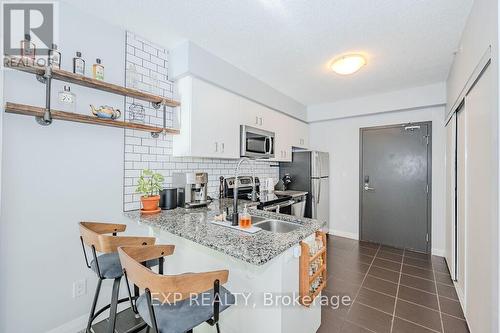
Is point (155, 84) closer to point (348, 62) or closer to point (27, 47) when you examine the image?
point (27, 47)

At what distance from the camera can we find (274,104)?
3.48 meters

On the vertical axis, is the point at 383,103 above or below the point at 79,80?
above

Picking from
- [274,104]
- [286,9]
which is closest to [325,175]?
[274,104]

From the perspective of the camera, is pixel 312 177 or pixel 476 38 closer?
pixel 476 38

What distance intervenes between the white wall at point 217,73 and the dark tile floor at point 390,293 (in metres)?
2.51

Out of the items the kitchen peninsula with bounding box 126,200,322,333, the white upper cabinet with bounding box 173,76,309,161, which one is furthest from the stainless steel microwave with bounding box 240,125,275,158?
the kitchen peninsula with bounding box 126,200,322,333

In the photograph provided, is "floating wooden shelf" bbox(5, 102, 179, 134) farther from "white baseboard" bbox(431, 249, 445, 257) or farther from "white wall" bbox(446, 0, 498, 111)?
"white baseboard" bbox(431, 249, 445, 257)

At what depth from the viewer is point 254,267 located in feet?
4.34

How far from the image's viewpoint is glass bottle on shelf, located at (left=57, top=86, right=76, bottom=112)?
166 centimetres

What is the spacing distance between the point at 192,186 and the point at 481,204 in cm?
239

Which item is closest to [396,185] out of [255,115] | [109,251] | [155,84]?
[255,115]

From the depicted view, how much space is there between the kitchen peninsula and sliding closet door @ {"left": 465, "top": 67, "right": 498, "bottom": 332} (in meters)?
1.01

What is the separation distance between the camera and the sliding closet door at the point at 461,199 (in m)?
2.12

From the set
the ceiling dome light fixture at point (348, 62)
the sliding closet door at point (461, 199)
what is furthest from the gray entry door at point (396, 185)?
the ceiling dome light fixture at point (348, 62)
